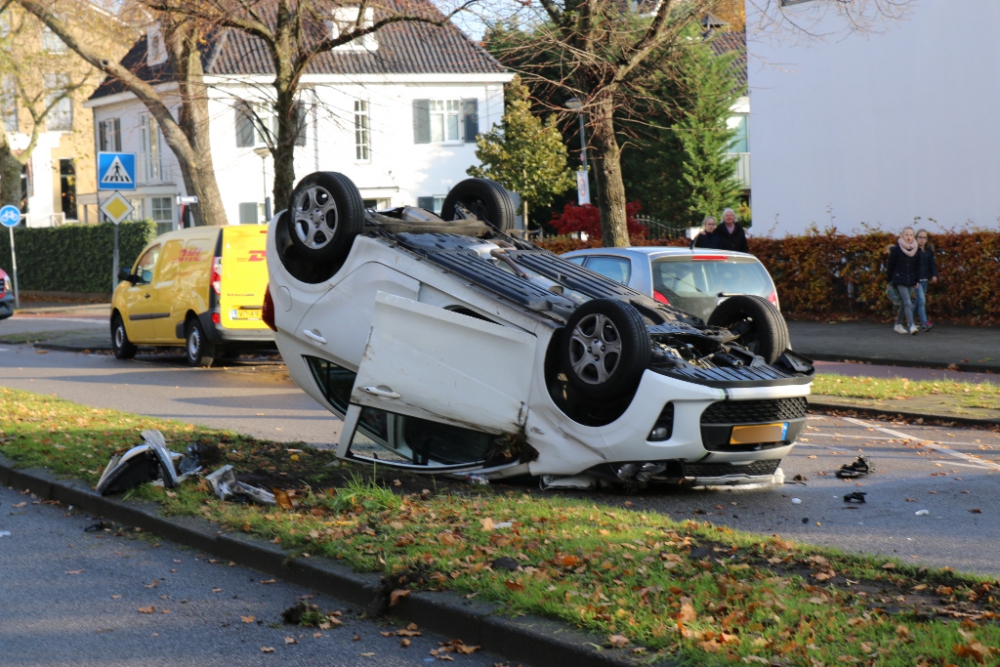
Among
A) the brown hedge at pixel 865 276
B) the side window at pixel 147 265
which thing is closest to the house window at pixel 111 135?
the side window at pixel 147 265

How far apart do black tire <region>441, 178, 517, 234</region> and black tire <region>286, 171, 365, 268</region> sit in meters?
1.24

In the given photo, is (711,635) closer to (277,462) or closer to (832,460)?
(277,462)

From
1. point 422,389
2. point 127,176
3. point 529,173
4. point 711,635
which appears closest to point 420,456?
point 422,389

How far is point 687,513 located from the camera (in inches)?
282

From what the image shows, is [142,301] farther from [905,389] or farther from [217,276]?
[905,389]

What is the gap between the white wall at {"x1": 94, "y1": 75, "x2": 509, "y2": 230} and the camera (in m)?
44.1

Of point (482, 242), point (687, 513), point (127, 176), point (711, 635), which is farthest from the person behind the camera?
point (127, 176)

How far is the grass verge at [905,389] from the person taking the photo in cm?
1207

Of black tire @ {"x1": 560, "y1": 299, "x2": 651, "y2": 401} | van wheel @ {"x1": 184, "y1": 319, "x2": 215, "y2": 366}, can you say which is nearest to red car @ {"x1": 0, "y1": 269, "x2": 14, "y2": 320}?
van wheel @ {"x1": 184, "y1": 319, "x2": 215, "y2": 366}

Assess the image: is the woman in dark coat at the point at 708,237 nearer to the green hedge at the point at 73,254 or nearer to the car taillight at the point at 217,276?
the car taillight at the point at 217,276

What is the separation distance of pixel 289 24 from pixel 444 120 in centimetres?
2998

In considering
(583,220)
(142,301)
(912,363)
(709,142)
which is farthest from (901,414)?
(709,142)

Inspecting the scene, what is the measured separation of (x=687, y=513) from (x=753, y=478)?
85 cm

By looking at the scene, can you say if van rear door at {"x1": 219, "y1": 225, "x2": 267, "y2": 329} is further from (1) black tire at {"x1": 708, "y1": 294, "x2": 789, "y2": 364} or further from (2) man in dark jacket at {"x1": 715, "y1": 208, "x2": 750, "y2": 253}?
(1) black tire at {"x1": 708, "y1": 294, "x2": 789, "y2": 364}
